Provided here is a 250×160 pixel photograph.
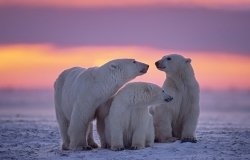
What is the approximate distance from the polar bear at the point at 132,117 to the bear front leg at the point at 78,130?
0.37m

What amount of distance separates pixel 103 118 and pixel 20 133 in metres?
3.69

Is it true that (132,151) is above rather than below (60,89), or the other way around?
below

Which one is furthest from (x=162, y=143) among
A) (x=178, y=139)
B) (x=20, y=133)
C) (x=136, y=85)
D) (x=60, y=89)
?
(x=20, y=133)

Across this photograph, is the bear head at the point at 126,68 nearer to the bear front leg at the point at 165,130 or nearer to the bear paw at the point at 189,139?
the bear front leg at the point at 165,130

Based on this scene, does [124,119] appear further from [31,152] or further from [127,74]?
[31,152]

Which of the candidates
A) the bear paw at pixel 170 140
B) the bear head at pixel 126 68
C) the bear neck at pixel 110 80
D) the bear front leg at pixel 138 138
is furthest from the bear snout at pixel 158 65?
the bear front leg at pixel 138 138

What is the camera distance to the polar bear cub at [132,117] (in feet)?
37.7

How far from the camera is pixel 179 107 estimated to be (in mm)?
12844

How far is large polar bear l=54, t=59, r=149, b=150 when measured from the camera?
11602 millimetres

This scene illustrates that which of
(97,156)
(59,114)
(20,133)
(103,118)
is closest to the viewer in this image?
(97,156)

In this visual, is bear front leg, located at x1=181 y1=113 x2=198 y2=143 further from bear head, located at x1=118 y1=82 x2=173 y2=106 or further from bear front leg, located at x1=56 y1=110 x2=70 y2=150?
bear front leg, located at x1=56 y1=110 x2=70 y2=150

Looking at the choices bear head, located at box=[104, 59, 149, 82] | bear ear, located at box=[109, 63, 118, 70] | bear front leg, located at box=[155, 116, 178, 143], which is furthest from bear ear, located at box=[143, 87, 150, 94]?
bear front leg, located at box=[155, 116, 178, 143]

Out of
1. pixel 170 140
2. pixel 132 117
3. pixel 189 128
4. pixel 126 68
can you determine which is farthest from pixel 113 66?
pixel 189 128

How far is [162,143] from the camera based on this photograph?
12.6 metres
